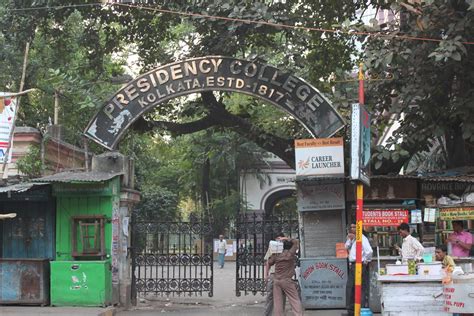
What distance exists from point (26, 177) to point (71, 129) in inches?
235

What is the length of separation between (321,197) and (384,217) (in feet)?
4.48

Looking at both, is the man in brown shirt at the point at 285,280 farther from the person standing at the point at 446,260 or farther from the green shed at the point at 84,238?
the green shed at the point at 84,238

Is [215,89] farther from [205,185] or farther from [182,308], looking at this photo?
[205,185]

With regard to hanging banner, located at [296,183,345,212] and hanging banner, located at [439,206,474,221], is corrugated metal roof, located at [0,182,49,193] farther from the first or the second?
hanging banner, located at [439,206,474,221]

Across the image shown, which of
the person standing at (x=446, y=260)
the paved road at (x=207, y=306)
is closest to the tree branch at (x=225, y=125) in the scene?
the paved road at (x=207, y=306)

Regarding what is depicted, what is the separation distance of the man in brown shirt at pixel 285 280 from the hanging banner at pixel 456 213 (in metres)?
3.26

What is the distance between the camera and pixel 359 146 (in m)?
8.66

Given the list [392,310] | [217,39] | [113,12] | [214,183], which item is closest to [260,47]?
[217,39]

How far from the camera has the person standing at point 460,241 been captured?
1176 centimetres

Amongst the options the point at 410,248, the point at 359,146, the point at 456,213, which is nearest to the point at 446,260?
the point at 410,248

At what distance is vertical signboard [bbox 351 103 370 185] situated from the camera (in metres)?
8.58

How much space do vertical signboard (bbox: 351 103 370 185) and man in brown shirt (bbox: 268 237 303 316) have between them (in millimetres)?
3050

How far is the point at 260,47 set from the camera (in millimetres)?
18109

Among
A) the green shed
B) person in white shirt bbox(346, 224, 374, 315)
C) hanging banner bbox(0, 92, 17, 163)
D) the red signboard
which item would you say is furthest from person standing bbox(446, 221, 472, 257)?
hanging banner bbox(0, 92, 17, 163)
